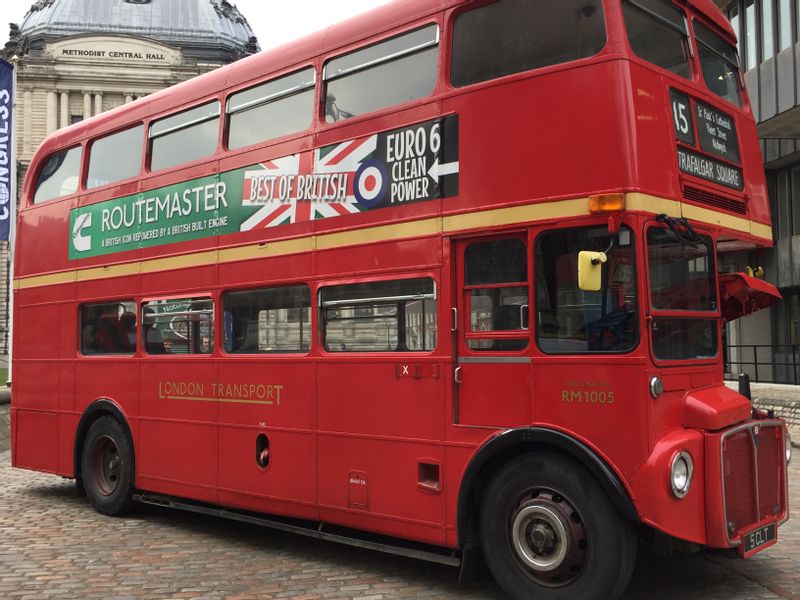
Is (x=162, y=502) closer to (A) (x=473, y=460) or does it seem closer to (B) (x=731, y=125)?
(A) (x=473, y=460)

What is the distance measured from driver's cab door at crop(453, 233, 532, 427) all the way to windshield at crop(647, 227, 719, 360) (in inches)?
32.0

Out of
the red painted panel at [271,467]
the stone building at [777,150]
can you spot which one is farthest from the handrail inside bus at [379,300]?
the stone building at [777,150]

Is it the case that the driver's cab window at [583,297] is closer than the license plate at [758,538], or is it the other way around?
the driver's cab window at [583,297]

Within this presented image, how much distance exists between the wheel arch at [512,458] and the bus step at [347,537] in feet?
1.14

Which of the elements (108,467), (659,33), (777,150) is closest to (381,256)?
(659,33)

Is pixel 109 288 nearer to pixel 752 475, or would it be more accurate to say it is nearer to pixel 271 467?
pixel 271 467

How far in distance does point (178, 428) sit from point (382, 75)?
13.3ft

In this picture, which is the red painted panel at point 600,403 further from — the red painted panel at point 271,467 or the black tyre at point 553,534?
the red painted panel at point 271,467

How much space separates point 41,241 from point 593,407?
773cm

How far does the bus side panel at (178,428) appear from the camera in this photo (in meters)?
8.80

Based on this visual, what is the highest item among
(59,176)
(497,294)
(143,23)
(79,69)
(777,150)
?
(143,23)

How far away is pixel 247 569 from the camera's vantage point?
7.41 m

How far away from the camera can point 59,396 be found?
1084cm

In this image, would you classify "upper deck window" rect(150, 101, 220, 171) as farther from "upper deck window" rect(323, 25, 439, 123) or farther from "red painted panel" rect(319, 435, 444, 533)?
"red painted panel" rect(319, 435, 444, 533)
